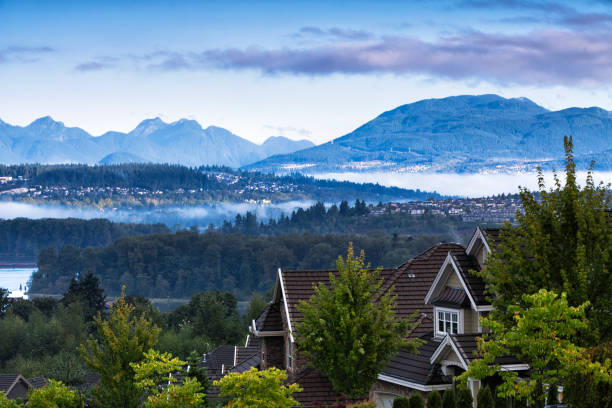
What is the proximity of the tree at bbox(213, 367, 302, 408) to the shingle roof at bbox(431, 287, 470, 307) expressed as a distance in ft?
25.9

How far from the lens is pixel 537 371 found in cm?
2066

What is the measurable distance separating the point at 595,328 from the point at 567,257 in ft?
6.69

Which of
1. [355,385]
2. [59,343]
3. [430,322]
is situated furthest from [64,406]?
[59,343]

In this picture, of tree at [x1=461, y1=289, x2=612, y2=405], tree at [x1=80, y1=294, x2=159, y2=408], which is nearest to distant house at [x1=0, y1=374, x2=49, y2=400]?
tree at [x1=80, y1=294, x2=159, y2=408]

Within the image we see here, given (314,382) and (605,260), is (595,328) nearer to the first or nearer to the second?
(605,260)

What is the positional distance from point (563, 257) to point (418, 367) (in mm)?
6760

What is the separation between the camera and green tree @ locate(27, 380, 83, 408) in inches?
971

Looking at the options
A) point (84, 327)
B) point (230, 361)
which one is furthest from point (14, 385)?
point (84, 327)

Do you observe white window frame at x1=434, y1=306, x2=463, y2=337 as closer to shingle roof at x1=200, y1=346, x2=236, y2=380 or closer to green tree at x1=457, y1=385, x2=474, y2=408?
green tree at x1=457, y1=385, x2=474, y2=408

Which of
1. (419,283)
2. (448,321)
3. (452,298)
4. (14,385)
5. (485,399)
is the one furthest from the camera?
(14,385)

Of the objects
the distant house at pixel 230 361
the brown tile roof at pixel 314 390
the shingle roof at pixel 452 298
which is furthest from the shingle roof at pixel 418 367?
the distant house at pixel 230 361

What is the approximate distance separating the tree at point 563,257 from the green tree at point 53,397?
12711 mm

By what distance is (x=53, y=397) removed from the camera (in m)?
25.0

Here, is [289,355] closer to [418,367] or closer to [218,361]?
[418,367]
